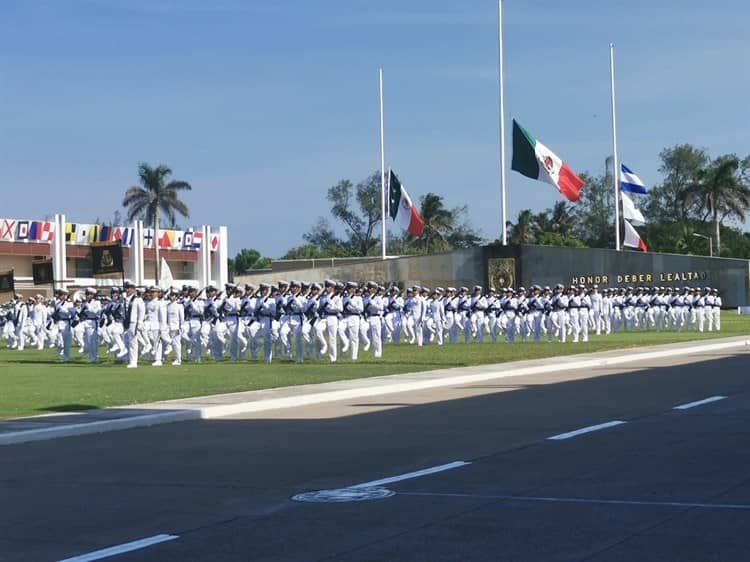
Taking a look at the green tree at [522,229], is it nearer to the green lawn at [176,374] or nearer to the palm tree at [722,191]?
the palm tree at [722,191]

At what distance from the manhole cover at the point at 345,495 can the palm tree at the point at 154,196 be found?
70.6 m

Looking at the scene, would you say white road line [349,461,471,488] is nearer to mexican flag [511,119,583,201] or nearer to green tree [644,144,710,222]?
mexican flag [511,119,583,201]

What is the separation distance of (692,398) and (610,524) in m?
9.66

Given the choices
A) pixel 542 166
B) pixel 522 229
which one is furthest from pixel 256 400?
pixel 522 229

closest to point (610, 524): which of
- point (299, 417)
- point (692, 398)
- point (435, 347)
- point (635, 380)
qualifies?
point (299, 417)

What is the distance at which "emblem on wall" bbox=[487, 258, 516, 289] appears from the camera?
61.9 m

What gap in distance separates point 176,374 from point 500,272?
39.7 metres

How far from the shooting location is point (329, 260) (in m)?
81.8

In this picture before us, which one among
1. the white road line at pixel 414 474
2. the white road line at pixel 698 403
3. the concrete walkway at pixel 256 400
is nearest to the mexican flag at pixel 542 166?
the concrete walkway at pixel 256 400

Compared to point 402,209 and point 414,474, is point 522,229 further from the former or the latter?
point 414,474

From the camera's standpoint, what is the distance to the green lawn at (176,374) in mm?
18109

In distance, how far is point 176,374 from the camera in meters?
23.9

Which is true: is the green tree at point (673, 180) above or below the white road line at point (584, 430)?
above

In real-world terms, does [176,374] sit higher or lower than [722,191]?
lower
